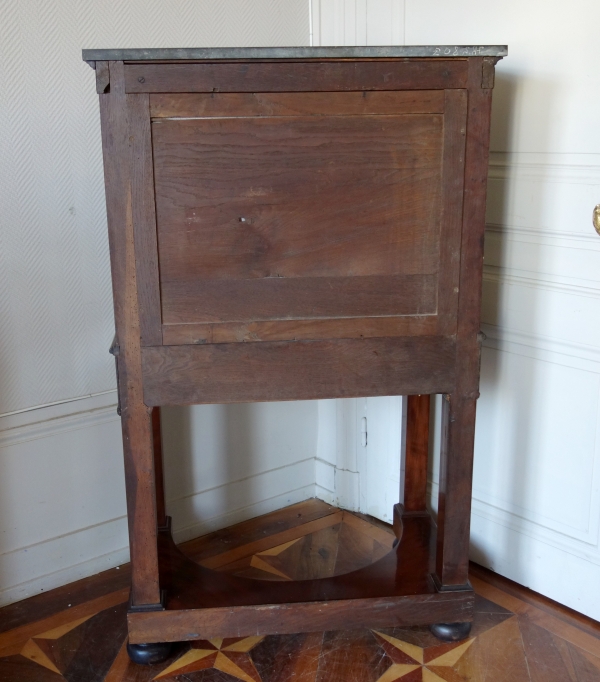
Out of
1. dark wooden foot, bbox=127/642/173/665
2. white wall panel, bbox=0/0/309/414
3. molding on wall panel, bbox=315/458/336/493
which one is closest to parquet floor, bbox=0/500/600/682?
dark wooden foot, bbox=127/642/173/665

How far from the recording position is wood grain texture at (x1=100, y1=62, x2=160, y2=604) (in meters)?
1.34

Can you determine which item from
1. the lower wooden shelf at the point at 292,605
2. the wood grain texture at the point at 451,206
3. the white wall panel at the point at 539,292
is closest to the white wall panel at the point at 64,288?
the lower wooden shelf at the point at 292,605

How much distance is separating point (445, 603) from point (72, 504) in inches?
36.7

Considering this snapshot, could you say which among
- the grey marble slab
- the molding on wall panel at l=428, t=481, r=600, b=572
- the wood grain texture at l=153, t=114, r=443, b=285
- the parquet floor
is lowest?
the parquet floor

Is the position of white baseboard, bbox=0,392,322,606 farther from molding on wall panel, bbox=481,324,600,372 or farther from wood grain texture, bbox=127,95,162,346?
molding on wall panel, bbox=481,324,600,372

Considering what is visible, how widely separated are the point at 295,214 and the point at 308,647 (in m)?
0.93

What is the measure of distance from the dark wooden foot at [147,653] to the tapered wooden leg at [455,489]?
60 cm

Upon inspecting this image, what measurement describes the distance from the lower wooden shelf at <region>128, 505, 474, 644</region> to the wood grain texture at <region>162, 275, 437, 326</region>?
0.60 m

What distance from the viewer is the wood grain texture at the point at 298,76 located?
133 centimetres

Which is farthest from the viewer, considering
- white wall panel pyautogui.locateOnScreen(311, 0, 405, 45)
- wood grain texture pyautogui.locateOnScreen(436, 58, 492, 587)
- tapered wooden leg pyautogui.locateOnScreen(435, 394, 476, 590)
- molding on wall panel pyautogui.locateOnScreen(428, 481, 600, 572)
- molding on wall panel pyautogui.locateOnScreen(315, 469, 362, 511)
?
molding on wall panel pyautogui.locateOnScreen(315, 469, 362, 511)

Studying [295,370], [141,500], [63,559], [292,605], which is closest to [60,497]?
[63,559]

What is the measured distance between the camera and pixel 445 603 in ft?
5.36

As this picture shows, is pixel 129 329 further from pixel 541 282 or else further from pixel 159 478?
pixel 541 282

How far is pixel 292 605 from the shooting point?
1.60m
